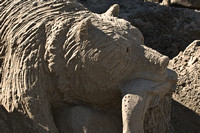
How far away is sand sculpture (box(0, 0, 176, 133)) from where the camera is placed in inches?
70.9

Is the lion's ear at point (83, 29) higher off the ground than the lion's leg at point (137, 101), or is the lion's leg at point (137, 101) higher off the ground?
the lion's ear at point (83, 29)

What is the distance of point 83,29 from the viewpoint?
1805 millimetres

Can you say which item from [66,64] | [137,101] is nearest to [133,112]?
[137,101]

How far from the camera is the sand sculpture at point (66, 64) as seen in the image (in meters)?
1.80

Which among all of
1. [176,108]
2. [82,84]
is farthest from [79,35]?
[176,108]

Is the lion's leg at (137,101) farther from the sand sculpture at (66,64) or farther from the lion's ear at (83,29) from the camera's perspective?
the lion's ear at (83,29)

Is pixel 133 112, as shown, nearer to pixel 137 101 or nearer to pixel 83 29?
pixel 137 101

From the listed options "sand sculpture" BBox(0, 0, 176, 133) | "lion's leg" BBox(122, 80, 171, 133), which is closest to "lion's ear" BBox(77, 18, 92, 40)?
"sand sculpture" BBox(0, 0, 176, 133)

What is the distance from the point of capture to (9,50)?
1.83 m

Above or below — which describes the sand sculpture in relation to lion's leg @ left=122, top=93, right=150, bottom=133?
above

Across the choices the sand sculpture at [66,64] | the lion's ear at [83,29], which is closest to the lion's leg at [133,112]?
the sand sculpture at [66,64]

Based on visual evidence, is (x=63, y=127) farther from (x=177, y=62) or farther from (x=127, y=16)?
(x=127, y=16)

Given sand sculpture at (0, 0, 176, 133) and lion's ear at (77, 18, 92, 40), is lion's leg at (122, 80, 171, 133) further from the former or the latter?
lion's ear at (77, 18, 92, 40)

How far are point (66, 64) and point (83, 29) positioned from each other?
0.54 ft
